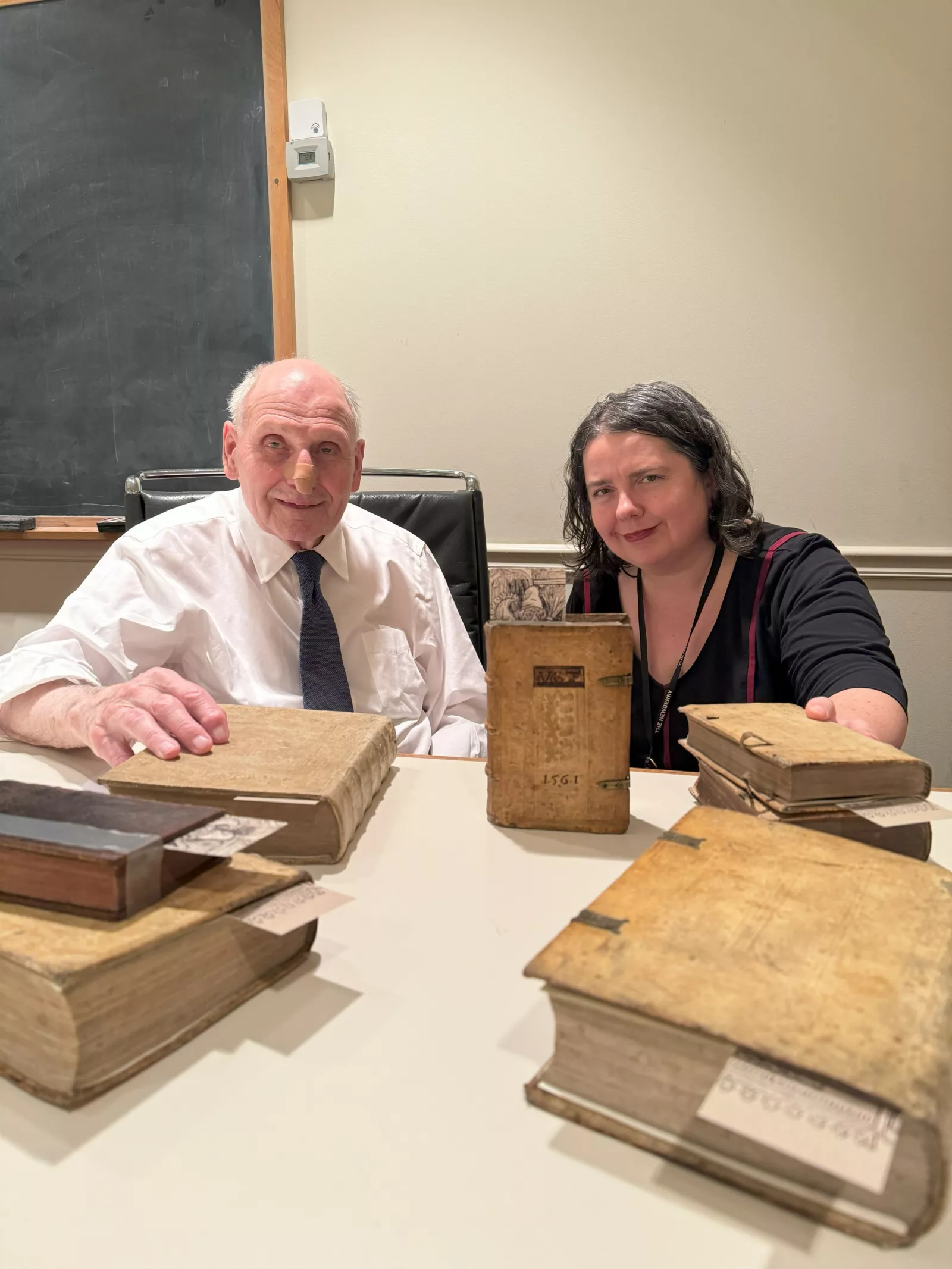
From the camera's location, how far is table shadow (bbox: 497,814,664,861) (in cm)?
85

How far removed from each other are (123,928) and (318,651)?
938mm

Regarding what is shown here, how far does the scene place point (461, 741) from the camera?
152 cm

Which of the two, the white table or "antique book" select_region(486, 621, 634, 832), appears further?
"antique book" select_region(486, 621, 634, 832)

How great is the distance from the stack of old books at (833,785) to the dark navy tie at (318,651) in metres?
0.74

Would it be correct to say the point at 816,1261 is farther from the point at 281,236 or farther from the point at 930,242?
the point at 281,236

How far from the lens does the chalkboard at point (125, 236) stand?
2670 millimetres

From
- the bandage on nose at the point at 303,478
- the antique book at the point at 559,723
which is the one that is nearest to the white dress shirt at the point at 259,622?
the bandage on nose at the point at 303,478

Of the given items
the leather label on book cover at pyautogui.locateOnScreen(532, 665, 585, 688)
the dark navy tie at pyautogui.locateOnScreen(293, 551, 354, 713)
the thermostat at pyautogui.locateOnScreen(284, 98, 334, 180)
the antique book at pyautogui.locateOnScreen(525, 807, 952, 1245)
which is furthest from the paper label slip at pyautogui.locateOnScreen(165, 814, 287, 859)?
the thermostat at pyautogui.locateOnScreen(284, 98, 334, 180)

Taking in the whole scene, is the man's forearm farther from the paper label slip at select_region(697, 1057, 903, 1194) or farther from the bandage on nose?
the paper label slip at select_region(697, 1057, 903, 1194)

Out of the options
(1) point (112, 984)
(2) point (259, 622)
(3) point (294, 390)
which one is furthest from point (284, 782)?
(3) point (294, 390)

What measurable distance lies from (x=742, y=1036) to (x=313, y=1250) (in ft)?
0.77

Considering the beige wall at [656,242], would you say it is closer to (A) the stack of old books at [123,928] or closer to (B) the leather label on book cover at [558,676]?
(B) the leather label on book cover at [558,676]

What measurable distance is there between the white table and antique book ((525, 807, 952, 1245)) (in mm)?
19

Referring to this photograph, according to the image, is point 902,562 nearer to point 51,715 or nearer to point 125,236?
point 51,715
